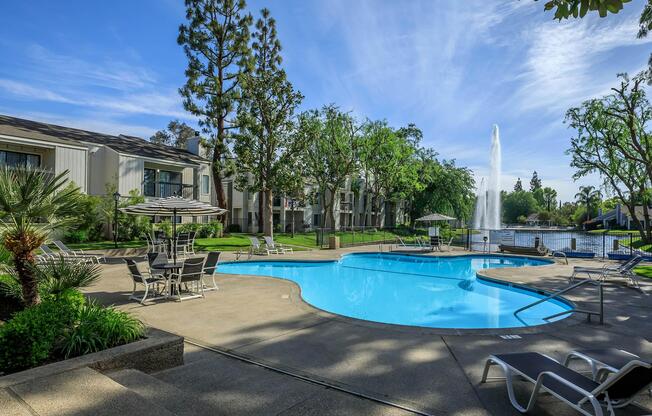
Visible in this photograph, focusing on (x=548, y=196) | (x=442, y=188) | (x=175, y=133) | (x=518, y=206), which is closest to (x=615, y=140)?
(x=442, y=188)

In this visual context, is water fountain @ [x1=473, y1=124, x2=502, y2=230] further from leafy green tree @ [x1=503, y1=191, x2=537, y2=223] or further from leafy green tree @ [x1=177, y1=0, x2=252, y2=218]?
leafy green tree @ [x1=503, y1=191, x2=537, y2=223]

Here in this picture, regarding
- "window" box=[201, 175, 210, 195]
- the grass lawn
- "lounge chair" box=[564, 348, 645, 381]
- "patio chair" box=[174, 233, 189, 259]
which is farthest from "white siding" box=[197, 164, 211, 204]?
"lounge chair" box=[564, 348, 645, 381]

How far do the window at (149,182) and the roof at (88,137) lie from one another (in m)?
1.31

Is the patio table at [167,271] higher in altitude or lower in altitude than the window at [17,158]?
lower

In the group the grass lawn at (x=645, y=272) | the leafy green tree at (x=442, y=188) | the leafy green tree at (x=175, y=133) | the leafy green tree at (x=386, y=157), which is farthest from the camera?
the leafy green tree at (x=175, y=133)

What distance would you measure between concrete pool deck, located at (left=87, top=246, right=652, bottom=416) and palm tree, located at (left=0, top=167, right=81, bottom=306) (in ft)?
6.77

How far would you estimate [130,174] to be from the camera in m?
26.0

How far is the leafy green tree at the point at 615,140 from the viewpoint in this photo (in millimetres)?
24703

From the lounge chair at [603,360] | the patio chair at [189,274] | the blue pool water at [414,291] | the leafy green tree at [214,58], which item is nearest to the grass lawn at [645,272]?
the blue pool water at [414,291]

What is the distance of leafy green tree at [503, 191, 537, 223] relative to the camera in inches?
3926

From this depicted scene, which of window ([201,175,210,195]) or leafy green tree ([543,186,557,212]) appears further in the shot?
leafy green tree ([543,186,557,212])

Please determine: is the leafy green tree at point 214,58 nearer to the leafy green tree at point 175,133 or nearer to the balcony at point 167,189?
the balcony at point 167,189

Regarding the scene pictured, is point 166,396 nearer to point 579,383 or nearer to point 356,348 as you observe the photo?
point 356,348

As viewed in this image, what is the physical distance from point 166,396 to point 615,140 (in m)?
32.9
